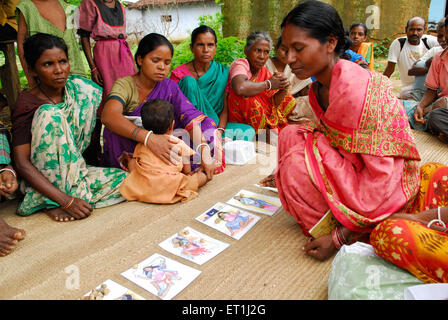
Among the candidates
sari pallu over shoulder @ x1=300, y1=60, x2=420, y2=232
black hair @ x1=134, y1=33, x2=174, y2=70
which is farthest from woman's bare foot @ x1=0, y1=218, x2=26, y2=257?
sari pallu over shoulder @ x1=300, y1=60, x2=420, y2=232

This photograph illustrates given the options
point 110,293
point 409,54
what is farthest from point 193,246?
point 409,54

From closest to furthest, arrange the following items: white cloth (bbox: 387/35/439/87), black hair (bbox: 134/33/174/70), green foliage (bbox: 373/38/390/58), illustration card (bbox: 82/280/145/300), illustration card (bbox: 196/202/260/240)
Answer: illustration card (bbox: 82/280/145/300) → illustration card (bbox: 196/202/260/240) → black hair (bbox: 134/33/174/70) → white cloth (bbox: 387/35/439/87) → green foliage (bbox: 373/38/390/58)

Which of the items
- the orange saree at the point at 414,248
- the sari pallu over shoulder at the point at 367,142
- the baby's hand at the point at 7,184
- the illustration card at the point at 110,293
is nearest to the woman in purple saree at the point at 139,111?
the baby's hand at the point at 7,184

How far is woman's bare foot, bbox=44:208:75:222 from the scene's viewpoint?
2473mm

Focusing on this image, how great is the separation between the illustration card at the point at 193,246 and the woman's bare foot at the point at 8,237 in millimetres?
941

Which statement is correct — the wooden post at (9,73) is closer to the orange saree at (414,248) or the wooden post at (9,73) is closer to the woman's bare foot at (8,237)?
the woman's bare foot at (8,237)

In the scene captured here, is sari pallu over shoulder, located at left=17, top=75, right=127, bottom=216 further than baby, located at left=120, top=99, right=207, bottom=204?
No

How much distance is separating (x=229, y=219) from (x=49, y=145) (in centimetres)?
144

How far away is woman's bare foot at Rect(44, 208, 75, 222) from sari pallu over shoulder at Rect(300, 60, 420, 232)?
1.78 m

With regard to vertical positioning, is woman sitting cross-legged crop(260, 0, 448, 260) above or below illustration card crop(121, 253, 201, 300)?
above


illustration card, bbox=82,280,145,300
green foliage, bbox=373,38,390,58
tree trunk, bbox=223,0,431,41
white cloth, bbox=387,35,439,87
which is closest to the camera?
illustration card, bbox=82,280,145,300

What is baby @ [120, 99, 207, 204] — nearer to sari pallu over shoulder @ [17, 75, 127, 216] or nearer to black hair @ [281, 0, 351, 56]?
sari pallu over shoulder @ [17, 75, 127, 216]

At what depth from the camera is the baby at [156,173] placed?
2.61 meters

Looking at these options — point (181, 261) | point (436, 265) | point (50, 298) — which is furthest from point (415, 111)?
point (50, 298)
